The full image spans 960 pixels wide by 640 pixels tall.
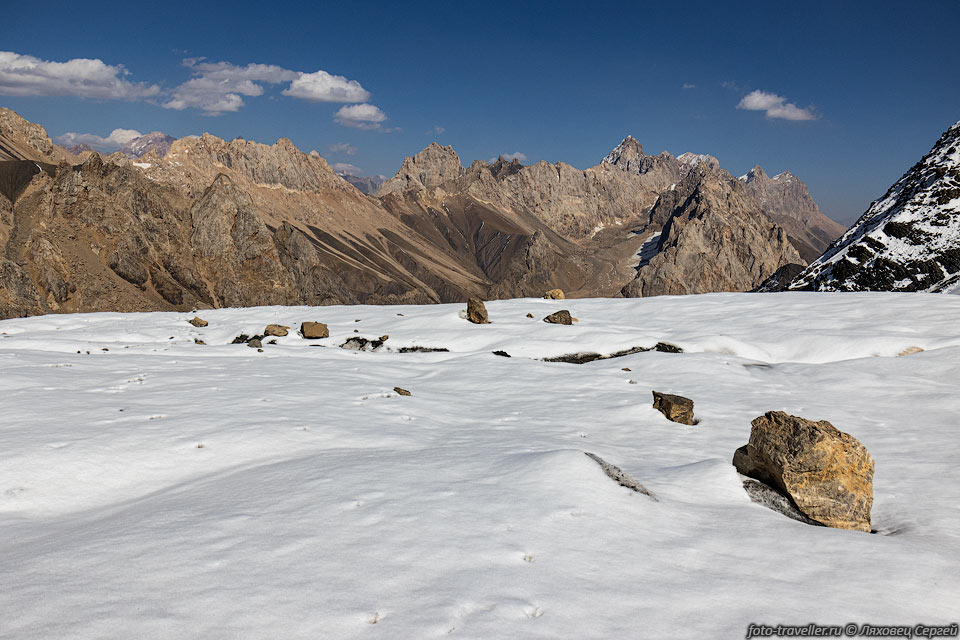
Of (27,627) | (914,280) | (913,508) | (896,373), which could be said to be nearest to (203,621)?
(27,627)

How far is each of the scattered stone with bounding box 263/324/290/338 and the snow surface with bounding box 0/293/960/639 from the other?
6.75m

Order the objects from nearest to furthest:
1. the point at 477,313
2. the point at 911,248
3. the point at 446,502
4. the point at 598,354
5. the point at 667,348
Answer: the point at 446,502
the point at 598,354
the point at 667,348
the point at 477,313
the point at 911,248

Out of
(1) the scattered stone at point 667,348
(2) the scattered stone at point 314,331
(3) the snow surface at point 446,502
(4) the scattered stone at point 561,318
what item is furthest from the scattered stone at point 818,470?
(2) the scattered stone at point 314,331

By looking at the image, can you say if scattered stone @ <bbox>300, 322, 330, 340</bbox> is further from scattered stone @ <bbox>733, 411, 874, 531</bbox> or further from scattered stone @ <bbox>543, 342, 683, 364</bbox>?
scattered stone @ <bbox>733, 411, 874, 531</bbox>

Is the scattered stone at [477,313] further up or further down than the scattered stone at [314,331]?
further up

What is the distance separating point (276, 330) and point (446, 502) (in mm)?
21503

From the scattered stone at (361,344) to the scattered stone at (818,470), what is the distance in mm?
18532

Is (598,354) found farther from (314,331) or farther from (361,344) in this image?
(314,331)

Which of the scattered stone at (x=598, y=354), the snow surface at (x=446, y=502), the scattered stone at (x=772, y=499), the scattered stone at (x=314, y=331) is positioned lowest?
the scattered stone at (x=772, y=499)

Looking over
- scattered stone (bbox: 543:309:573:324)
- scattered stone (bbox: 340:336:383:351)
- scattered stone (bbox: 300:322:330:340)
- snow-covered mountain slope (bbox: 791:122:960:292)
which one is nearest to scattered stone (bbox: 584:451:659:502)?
scattered stone (bbox: 340:336:383:351)

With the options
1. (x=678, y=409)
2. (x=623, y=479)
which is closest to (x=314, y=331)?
(x=678, y=409)

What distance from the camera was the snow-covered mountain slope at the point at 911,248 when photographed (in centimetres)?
5358

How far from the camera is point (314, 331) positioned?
2692 centimetres

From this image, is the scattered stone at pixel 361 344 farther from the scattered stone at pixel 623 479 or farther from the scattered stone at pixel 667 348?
the scattered stone at pixel 623 479
